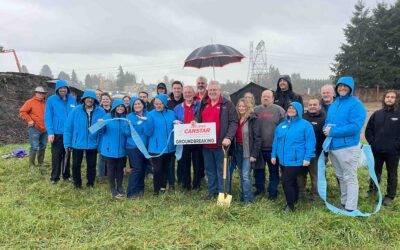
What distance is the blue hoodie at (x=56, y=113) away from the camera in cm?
782

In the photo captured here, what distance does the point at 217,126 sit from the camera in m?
6.54

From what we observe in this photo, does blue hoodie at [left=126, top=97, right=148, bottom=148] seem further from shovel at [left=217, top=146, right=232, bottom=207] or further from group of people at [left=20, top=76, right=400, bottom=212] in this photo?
shovel at [left=217, top=146, right=232, bottom=207]

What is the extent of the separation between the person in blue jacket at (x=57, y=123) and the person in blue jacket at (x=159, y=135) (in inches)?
82.6

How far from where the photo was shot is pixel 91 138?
7.26m

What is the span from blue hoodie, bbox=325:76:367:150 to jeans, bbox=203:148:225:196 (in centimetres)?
184

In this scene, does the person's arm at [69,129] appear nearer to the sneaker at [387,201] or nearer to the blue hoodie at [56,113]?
the blue hoodie at [56,113]

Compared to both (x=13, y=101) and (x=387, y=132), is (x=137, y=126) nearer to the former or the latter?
(x=387, y=132)

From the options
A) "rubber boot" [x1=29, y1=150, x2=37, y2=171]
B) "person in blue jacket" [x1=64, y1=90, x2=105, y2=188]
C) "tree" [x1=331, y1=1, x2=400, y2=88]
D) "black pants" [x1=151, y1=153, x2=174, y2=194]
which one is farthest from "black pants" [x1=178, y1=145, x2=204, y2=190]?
"tree" [x1=331, y1=1, x2=400, y2=88]

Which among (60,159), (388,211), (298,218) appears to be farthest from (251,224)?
(60,159)

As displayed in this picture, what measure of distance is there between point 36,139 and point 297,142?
604 cm

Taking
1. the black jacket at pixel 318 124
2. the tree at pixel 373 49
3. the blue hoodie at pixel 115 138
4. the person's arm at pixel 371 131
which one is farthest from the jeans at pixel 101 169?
the tree at pixel 373 49

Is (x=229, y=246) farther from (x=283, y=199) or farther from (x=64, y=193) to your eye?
(x=64, y=193)

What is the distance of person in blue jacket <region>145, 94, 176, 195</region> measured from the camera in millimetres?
6883

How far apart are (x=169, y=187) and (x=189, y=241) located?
258 cm
